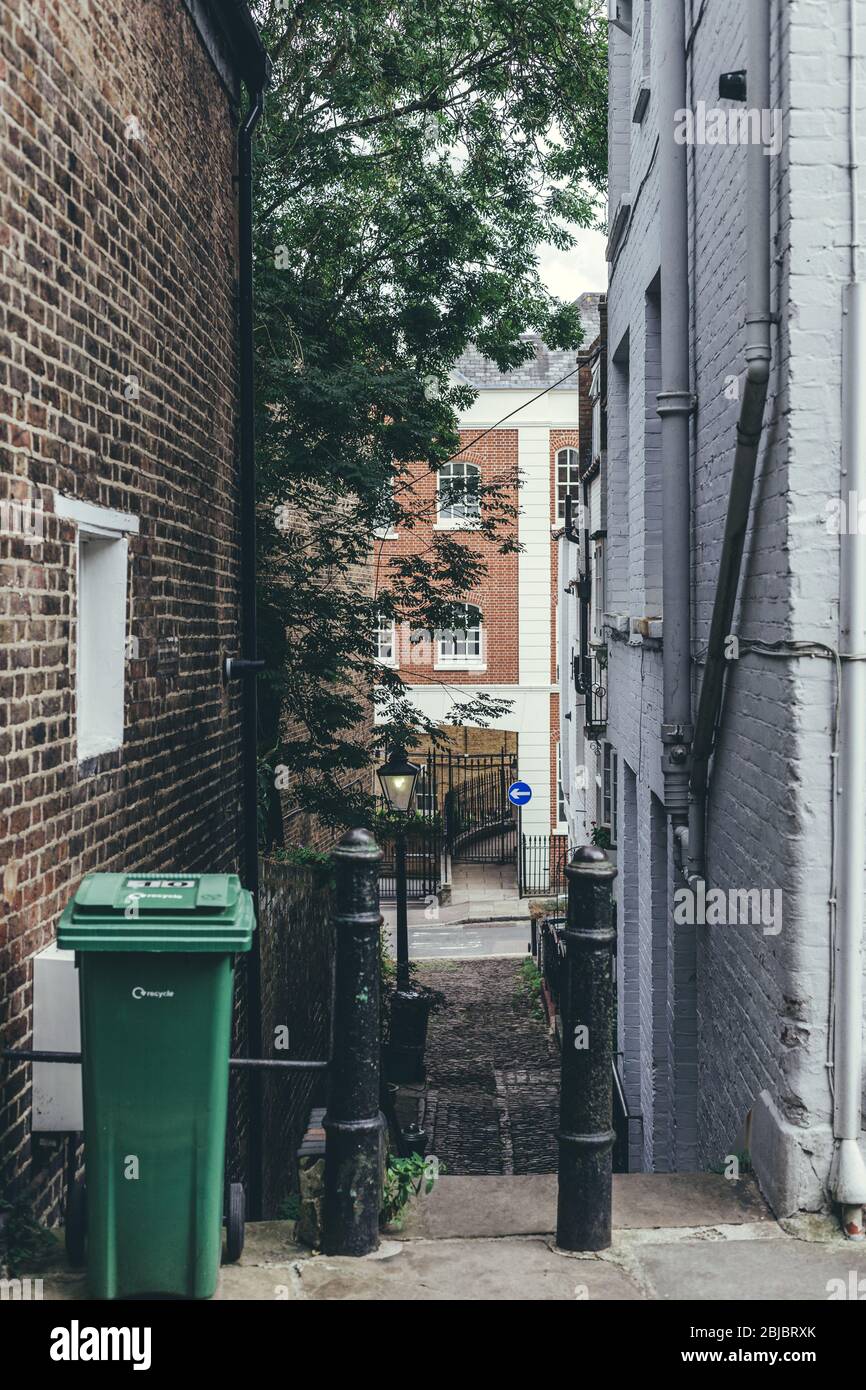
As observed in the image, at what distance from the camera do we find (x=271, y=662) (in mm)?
11172

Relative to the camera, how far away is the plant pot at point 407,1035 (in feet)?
42.2

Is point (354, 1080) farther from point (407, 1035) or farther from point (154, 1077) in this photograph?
point (407, 1035)

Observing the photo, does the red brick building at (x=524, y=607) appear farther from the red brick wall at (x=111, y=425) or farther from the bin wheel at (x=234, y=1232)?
the bin wheel at (x=234, y=1232)

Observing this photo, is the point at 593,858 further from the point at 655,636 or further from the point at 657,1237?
the point at 655,636

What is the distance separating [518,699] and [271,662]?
20282mm

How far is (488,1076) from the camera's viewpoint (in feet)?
45.6

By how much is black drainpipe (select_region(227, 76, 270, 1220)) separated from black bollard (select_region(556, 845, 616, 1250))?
433 cm

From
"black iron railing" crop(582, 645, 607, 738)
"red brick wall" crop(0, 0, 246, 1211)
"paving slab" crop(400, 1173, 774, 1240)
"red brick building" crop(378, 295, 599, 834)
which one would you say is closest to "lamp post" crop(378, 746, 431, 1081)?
"black iron railing" crop(582, 645, 607, 738)

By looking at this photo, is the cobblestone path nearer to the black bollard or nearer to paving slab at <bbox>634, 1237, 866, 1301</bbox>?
paving slab at <bbox>634, 1237, 866, 1301</bbox>

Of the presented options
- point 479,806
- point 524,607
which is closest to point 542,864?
point 479,806

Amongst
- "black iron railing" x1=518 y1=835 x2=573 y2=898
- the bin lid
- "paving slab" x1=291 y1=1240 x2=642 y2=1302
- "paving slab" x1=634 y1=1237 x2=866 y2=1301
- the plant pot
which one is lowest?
"black iron railing" x1=518 y1=835 x2=573 y2=898

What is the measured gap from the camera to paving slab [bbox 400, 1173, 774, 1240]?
14.0 ft

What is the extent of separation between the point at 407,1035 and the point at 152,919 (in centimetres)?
973
